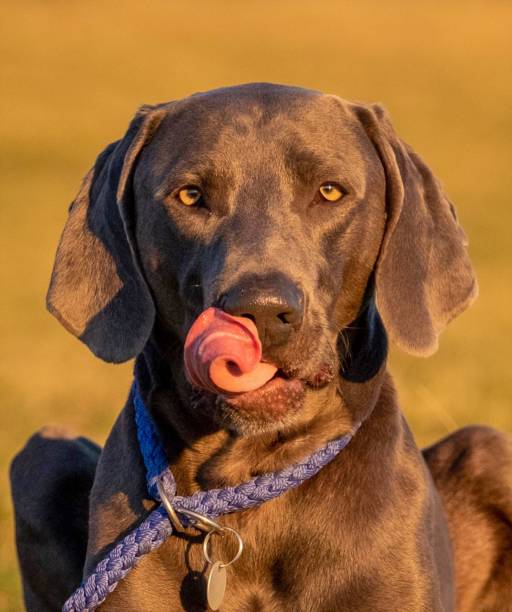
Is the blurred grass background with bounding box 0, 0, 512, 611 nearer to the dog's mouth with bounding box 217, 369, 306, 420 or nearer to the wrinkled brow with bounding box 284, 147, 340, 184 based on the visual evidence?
the dog's mouth with bounding box 217, 369, 306, 420

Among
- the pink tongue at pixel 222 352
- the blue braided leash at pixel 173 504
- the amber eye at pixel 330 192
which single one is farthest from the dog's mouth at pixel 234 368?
the amber eye at pixel 330 192

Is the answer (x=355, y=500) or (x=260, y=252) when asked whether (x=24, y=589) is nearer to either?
(x=355, y=500)

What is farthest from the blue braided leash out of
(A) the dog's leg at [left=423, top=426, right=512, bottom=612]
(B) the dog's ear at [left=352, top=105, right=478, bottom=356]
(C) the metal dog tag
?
(A) the dog's leg at [left=423, top=426, right=512, bottom=612]

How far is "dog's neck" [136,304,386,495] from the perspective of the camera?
429 cm

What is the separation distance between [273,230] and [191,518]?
880 millimetres

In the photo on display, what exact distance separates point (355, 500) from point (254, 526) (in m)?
0.31

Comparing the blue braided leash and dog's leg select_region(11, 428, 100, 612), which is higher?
the blue braided leash

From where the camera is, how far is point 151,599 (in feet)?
13.7

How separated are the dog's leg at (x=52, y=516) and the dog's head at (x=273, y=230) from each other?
1.03 m

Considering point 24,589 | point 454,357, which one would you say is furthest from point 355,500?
point 454,357

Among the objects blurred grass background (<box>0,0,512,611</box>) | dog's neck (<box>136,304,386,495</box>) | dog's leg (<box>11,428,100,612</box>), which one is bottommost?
blurred grass background (<box>0,0,512,611</box>)

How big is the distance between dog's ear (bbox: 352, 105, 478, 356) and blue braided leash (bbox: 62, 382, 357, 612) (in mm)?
415

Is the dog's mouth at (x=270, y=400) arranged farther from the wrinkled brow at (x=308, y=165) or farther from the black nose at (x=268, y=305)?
the wrinkled brow at (x=308, y=165)

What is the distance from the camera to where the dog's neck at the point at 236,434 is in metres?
4.29
